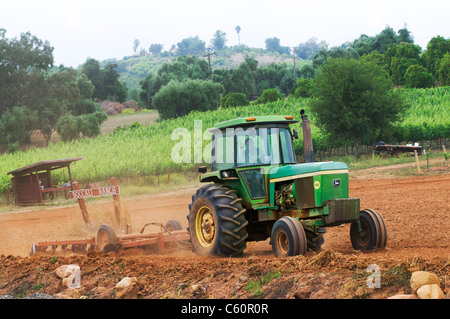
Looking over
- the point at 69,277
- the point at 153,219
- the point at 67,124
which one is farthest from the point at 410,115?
the point at 69,277

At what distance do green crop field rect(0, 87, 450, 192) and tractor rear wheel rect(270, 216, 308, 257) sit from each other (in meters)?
28.9

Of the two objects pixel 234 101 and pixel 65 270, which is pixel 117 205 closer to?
pixel 65 270

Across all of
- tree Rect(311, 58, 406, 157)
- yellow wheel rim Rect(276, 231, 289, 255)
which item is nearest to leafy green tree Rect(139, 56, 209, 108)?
tree Rect(311, 58, 406, 157)

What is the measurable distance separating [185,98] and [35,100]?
19.6 metres

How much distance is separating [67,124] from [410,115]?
3933 centimetres

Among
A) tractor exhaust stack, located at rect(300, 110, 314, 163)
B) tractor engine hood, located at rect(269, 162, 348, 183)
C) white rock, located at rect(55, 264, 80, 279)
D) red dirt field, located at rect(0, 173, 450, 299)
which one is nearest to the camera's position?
red dirt field, located at rect(0, 173, 450, 299)

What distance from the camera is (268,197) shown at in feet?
33.6

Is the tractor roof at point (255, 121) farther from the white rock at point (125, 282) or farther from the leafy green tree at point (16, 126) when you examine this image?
the leafy green tree at point (16, 126)

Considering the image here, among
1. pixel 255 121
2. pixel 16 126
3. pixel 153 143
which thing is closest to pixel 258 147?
pixel 255 121

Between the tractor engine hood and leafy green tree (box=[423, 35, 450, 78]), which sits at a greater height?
leafy green tree (box=[423, 35, 450, 78])

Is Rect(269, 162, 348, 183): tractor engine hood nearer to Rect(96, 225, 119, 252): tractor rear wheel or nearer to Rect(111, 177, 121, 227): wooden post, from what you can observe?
Rect(96, 225, 119, 252): tractor rear wheel

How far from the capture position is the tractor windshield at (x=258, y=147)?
1036cm

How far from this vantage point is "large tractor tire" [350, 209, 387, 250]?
977 cm
